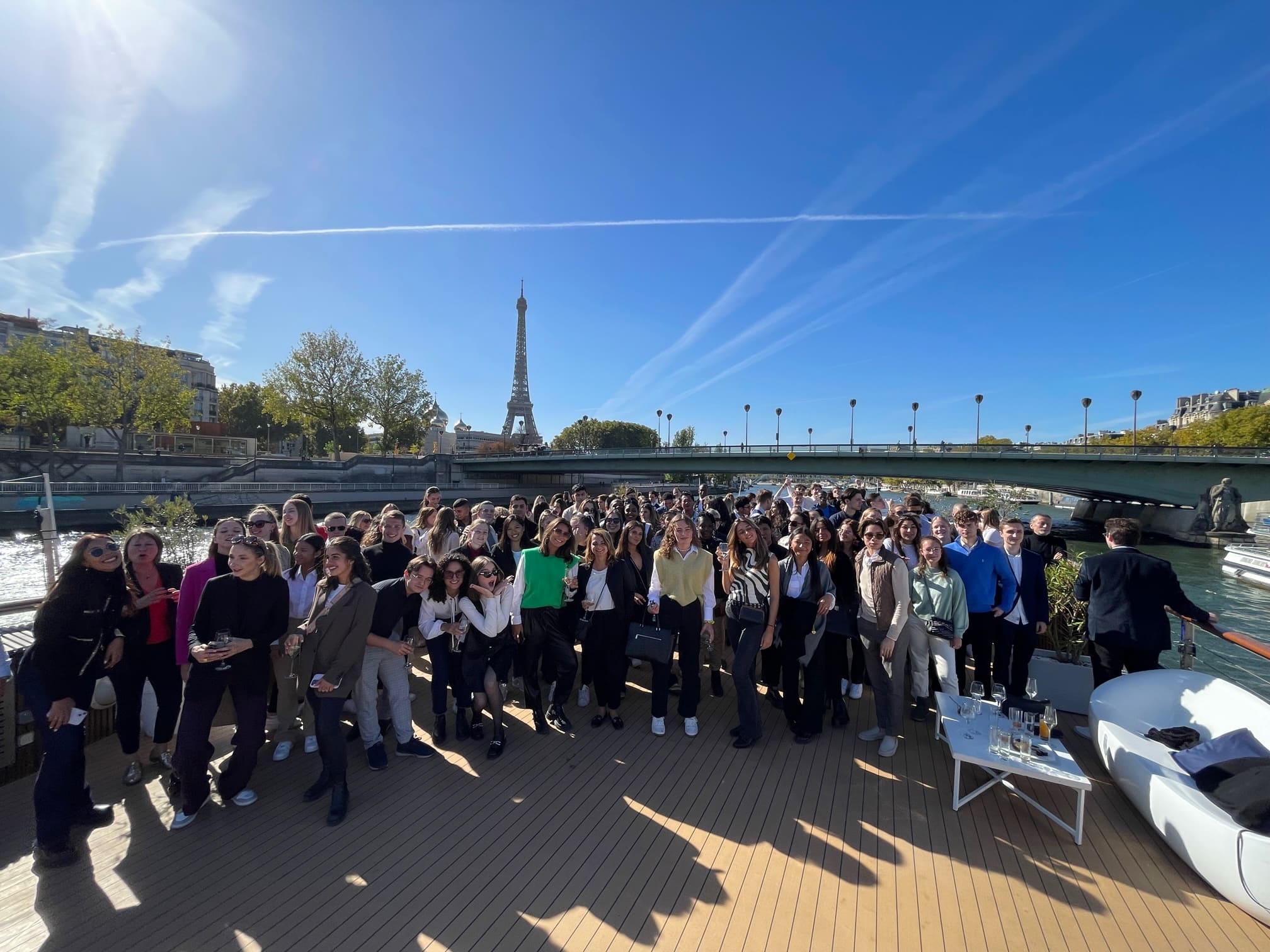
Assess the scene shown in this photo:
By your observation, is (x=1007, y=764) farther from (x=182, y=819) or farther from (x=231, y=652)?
(x=182, y=819)

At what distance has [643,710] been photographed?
526 centimetres

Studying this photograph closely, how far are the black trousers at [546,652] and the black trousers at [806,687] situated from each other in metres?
1.92

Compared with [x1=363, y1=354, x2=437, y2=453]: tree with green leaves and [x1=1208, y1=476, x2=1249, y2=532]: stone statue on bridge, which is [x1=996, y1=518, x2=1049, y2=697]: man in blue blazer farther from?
[x1=363, y1=354, x2=437, y2=453]: tree with green leaves

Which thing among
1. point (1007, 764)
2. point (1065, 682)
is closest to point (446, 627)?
point (1007, 764)

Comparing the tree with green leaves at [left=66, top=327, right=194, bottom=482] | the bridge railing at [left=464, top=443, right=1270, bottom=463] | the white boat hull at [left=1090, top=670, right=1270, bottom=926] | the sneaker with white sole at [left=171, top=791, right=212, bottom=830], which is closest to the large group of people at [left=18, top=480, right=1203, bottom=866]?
the sneaker with white sole at [left=171, top=791, right=212, bottom=830]

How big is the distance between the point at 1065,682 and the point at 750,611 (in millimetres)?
3468

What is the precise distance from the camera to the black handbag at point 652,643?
4.53 m

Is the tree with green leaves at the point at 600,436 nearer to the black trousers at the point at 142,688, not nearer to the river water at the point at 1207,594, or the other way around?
the river water at the point at 1207,594

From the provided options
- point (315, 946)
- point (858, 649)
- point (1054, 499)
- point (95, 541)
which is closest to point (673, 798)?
point (315, 946)

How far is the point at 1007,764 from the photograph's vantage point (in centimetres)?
326

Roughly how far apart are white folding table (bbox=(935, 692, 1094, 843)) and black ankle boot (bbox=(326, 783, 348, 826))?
4.01 meters

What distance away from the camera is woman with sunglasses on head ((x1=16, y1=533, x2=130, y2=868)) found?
305 cm

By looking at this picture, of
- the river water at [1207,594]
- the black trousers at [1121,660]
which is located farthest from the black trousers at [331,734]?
the black trousers at [1121,660]

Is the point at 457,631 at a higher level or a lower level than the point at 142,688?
higher
